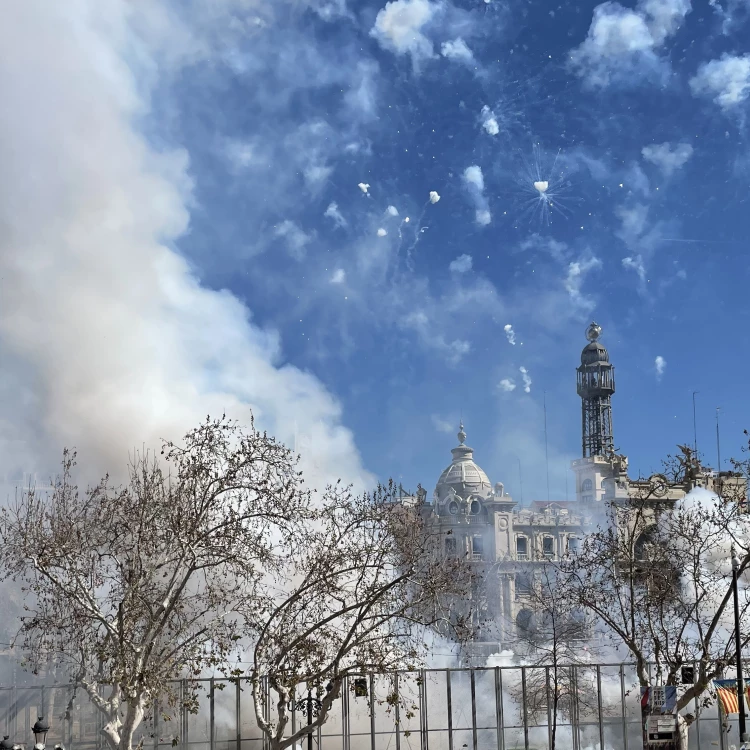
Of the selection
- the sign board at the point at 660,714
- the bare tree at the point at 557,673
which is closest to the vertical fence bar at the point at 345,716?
the bare tree at the point at 557,673

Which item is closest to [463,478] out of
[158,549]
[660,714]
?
[660,714]

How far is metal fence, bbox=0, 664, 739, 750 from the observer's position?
1243 inches

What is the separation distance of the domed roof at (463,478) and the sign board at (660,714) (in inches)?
2773

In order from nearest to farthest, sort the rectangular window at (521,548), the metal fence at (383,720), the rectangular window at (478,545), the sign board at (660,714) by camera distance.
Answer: the sign board at (660,714), the metal fence at (383,720), the rectangular window at (521,548), the rectangular window at (478,545)

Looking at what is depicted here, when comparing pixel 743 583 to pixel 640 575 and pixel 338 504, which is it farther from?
pixel 338 504

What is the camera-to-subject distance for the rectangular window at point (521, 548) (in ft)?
308

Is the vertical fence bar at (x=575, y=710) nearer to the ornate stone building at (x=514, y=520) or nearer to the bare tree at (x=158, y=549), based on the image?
the bare tree at (x=158, y=549)

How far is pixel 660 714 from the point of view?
26969 mm

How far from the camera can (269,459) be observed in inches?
922

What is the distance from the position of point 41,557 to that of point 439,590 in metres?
9.48

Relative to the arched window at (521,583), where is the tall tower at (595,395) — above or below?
above

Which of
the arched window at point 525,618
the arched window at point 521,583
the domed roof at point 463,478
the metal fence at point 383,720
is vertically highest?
the domed roof at point 463,478

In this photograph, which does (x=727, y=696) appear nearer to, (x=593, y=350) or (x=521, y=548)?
(x=521, y=548)

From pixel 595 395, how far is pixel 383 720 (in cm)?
7236
